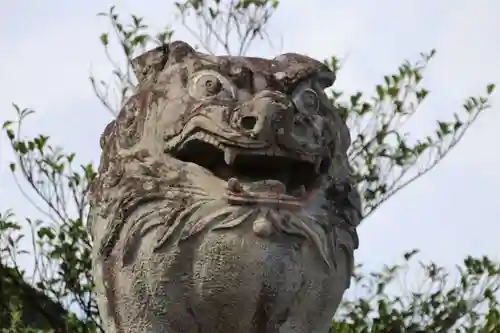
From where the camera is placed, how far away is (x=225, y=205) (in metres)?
2.93

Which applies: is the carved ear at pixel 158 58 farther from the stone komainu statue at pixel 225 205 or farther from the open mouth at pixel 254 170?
the open mouth at pixel 254 170

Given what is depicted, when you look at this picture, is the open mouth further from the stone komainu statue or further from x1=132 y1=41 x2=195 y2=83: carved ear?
x1=132 y1=41 x2=195 y2=83: carved ear

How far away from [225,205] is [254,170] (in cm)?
19

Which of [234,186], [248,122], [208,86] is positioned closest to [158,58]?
[208,86]

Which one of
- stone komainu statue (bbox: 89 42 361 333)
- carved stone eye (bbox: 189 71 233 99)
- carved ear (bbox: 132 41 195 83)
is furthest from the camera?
carved ear (bbox: 132 41 195 83)

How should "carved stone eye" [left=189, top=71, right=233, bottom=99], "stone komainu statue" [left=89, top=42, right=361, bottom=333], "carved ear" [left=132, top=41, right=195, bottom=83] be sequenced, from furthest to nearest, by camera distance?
"carved ear" [left=132, top=41, right=195, bottom=83]
"carved stone eye" [left=189, top=71, right=233, bottom=99]
"stone komainu statue" [left=89, top=42, right=361, bottom=333]

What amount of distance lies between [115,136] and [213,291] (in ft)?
2.14

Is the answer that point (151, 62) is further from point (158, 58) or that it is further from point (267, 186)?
point (267, 186)

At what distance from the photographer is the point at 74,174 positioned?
5309 millimetres

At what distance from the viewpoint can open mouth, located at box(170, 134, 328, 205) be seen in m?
2.94

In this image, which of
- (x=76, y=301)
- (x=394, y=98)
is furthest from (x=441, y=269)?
(x=76, y=301)

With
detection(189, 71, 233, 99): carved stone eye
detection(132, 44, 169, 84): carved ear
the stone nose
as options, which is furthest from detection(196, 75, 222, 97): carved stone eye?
detection(132, 44, 169, 84): carved ear

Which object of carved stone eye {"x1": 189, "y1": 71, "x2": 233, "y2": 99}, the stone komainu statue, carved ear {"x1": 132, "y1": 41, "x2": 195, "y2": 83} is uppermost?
carved ear {"x1": 132, "y1": 41, "x2": 195, "y2": 83}

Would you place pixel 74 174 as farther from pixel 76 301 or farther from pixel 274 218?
pixel 274 218
